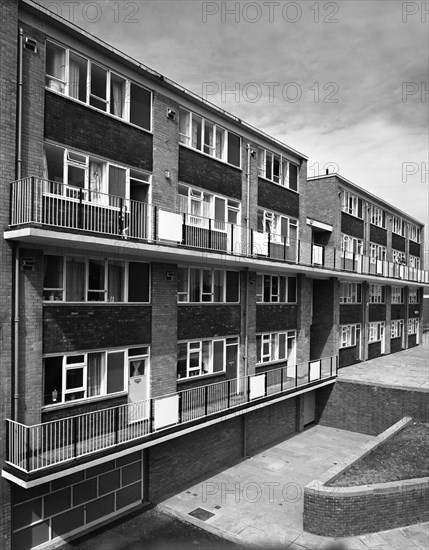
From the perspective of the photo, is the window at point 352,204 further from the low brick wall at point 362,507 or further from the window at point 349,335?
the low brick wall at point 362,507

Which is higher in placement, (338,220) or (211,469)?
(338,220)

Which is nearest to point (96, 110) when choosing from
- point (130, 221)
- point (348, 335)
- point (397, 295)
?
point (130, 221)

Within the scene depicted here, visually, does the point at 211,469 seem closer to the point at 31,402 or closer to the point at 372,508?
the point at 372,508

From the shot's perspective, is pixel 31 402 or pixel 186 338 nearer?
pixel 31 402

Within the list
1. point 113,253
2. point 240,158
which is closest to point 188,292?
point 113,253

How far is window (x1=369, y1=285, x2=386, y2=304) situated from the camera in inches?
971

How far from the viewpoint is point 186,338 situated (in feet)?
41.1

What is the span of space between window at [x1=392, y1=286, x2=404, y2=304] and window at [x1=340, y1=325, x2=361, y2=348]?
6.39 metres

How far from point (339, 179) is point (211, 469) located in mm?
13780

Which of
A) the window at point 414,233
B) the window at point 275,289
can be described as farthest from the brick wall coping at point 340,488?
the window at point 414,233

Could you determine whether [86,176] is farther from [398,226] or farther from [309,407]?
[398,226]

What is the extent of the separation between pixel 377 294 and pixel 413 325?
7.91 meters

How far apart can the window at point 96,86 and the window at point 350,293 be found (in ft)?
44.5

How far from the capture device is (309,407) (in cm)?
1812
